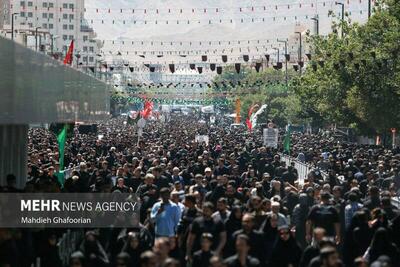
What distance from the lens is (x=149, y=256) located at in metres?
12.9

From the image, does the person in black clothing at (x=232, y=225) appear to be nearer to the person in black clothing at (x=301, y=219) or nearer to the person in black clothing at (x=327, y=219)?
→ the person in black clothing at (x=327, y=219)

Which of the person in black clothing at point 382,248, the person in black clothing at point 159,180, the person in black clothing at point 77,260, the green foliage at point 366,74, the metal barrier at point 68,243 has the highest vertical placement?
the green foliage at point 366,74

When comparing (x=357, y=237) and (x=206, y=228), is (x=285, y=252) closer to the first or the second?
(x=206, y=228)

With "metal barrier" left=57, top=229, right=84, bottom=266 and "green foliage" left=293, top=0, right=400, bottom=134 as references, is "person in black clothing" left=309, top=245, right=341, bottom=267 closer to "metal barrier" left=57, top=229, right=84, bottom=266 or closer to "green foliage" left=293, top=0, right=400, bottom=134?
"metal barrier" left=57, top=229, right=84, bottom=266

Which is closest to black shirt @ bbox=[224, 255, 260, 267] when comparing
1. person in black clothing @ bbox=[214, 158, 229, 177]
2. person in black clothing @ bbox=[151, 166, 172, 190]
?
Result: person in black clothing @ bbox=[151, 166, 172, 190]

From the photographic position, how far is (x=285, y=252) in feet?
51.9

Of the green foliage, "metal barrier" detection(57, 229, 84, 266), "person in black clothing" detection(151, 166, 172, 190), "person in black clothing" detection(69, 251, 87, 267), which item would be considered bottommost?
"metal barrier" detection(57, 229, 84, 266)

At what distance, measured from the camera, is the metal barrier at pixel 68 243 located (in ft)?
59.7

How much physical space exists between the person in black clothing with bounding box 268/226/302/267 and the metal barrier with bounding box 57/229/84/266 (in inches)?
131

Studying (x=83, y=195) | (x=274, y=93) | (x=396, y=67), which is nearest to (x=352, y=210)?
(x=83, y=195)

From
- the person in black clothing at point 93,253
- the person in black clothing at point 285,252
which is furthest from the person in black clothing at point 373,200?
the person in black clothing at point 93,253

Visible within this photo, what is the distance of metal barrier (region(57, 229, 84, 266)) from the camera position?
59.7 feet

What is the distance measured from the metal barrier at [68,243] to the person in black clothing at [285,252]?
3320mm

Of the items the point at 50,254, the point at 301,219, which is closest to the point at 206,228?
the point at 50,254
